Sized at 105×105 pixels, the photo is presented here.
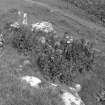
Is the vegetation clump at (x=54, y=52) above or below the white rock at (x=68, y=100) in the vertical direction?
below

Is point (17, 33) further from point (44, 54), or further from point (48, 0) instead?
point (48, 0)

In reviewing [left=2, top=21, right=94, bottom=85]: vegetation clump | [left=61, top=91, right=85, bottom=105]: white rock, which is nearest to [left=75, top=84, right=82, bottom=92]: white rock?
[left=2, top=21, right=94, bottom=85]: vegetation clump

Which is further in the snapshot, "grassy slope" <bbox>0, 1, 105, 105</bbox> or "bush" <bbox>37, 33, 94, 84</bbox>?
"grassy slope" <bbox>0, 1, 105, 105</bbox>

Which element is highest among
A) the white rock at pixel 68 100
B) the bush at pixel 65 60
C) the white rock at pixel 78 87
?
the white rock at pixel 68 100

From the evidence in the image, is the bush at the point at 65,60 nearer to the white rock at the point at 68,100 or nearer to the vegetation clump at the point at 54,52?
the vegetation clump at the point at 54,52

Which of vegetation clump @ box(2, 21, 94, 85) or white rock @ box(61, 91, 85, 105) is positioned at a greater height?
white rock @ box(61, 91, 85, 105)

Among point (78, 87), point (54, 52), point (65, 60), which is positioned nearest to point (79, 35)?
point (65, 60)

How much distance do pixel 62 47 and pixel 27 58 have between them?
430 centimetres

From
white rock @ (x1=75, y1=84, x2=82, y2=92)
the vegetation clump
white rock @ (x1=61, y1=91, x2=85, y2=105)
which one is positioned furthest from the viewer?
the vegetation clump

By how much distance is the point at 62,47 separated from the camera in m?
18.6

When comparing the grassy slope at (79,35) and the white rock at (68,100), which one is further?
the grassy slope at (79,35)

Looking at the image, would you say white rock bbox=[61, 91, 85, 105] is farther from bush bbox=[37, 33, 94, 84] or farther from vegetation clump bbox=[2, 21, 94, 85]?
vegetation clump bbox=[2, 21, 94, 85]

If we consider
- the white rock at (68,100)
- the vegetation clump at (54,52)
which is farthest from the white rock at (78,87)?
the white rock at (68,100)

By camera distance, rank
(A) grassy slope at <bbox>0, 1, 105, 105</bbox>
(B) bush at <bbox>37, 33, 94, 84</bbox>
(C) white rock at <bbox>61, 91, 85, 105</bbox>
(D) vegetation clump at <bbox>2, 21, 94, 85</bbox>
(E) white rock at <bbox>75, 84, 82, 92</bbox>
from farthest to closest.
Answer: (A) grassy slope at <bbox>0, 1, 105, 105</bbox>
(D) vegetation clump at <bbox>2, 21, 94, 85</bbox>
(B) bush at <bbox>37, 33, 94, 84</bbox>
(E) white rock at <bbox>75, 84, 82, 92</bbox>
(C) white rock at <bbox>61, 91, 85, 105</bbox>
